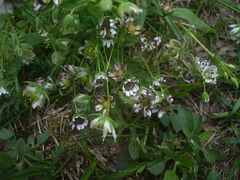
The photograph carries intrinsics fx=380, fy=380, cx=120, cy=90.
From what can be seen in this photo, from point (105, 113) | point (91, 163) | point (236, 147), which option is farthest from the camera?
point (236, 147)

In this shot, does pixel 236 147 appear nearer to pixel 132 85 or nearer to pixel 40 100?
pixel 132 85

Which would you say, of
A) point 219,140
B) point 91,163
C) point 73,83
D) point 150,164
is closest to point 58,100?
point 73,83

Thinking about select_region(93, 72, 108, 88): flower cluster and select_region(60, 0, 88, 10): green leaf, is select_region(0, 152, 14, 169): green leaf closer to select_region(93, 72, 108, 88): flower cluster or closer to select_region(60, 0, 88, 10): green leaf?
select_region(93, 72, 108, 88): flower cluster

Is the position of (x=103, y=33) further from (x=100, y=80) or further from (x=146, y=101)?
(x=146, y=101)

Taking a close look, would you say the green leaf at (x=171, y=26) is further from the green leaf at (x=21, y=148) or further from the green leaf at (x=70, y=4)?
the green leaf at (x=21, y=148)

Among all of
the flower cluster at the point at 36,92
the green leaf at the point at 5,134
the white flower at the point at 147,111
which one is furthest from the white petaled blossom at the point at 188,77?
the green leaf at the point at 5,134

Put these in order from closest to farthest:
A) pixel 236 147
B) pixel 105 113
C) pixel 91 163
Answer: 1. pixel 105 113
2. pixel 91 163
3. pixel 236 147
